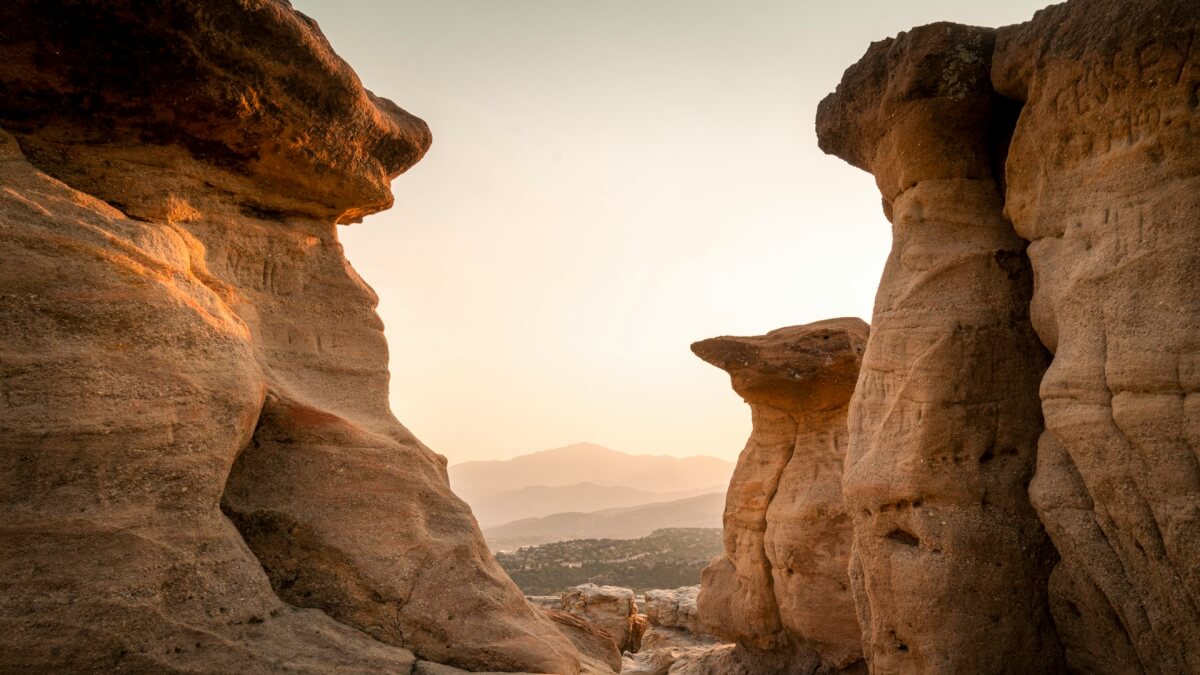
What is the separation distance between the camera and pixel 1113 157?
5.18 m

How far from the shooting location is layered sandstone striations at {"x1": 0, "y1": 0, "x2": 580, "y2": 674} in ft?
12.1

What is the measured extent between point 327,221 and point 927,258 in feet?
17.6

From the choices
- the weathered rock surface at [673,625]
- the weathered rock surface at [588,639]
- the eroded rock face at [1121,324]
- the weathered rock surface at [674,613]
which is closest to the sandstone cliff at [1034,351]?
the eroded rock face at [1121,324]

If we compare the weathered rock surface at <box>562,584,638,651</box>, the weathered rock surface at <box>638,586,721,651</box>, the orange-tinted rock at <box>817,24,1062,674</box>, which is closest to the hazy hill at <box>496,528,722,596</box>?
the weathered rock surface at <box>638,586,721,651</box>

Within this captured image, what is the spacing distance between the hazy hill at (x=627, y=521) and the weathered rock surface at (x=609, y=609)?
86.0 m

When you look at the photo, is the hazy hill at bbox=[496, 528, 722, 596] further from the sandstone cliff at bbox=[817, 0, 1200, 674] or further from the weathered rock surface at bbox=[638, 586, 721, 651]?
the sandstone cliff at bbox=[817, 0, 1200, 674]

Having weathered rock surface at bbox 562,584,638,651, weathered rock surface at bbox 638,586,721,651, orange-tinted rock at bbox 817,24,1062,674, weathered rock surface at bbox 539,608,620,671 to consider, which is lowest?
weathered rock surface at bbox 638,586,721,651

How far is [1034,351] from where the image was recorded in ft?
20.2

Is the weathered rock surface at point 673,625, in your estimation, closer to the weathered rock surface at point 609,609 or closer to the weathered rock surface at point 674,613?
the weathered rock surface at point 674,613

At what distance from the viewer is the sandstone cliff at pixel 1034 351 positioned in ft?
15.7

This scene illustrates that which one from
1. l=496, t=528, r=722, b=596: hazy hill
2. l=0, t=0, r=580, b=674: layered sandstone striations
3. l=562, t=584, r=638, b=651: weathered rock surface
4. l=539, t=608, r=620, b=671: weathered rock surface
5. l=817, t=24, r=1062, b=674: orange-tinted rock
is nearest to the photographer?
l=0, t=0, r=580, b=674: layered sandstone striations

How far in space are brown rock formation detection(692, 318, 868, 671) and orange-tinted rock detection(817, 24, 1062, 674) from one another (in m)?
4.28

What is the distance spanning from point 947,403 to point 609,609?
11.9m

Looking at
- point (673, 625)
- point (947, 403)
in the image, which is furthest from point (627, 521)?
point (947, 403)
